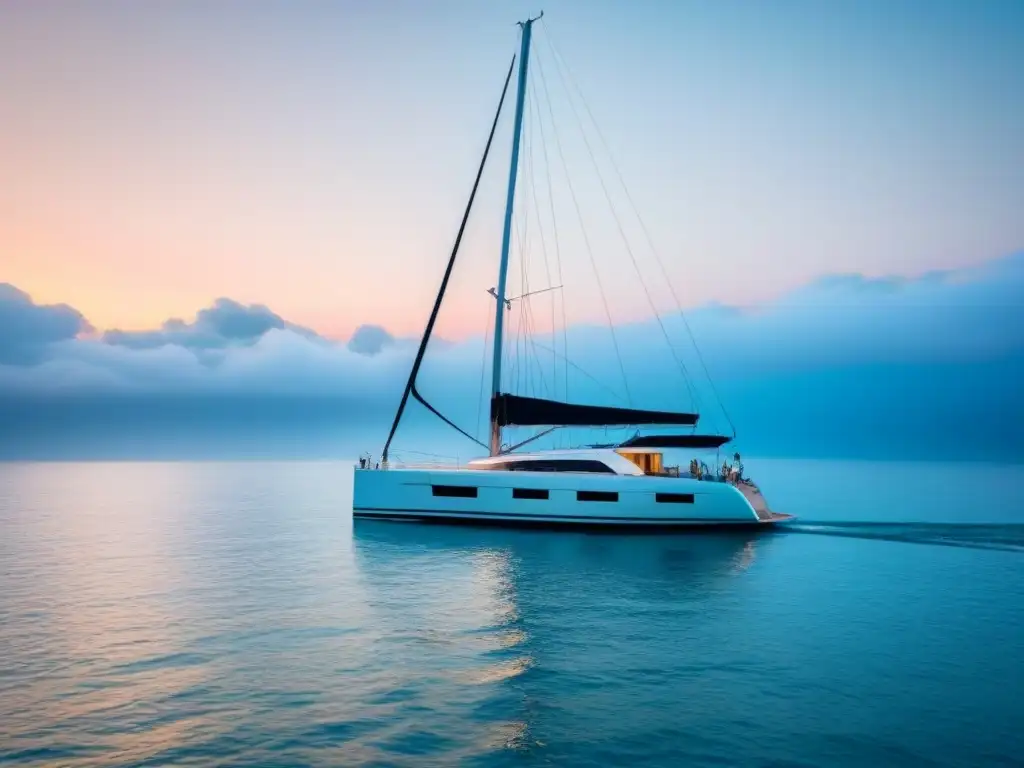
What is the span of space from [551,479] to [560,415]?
238cm

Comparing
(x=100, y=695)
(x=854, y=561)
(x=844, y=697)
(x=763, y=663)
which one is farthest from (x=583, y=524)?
(x=100, y=695)

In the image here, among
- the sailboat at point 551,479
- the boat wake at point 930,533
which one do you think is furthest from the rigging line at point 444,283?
the boat wake at point 930,533

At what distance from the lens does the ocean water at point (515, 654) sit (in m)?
8.06

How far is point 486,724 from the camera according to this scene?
8.57 metres

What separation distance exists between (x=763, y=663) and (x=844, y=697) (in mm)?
1569

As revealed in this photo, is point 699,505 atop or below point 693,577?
atop

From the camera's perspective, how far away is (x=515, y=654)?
11.4 meters

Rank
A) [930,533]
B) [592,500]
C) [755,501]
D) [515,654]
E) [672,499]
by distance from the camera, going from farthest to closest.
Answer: [930,533]
[755,501]
[592,500]
[672,499]
[515,654]

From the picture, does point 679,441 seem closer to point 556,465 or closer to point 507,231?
point 556,465

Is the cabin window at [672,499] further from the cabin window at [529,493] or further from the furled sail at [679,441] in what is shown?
the cabin window at [529,493]

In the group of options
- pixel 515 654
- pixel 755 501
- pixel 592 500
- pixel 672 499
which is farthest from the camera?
pixel 755 501

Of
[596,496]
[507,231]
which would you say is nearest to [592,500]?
[596,496]

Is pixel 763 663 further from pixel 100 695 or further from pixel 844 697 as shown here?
pixel 100 695

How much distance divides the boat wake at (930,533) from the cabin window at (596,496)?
8.05 meters
